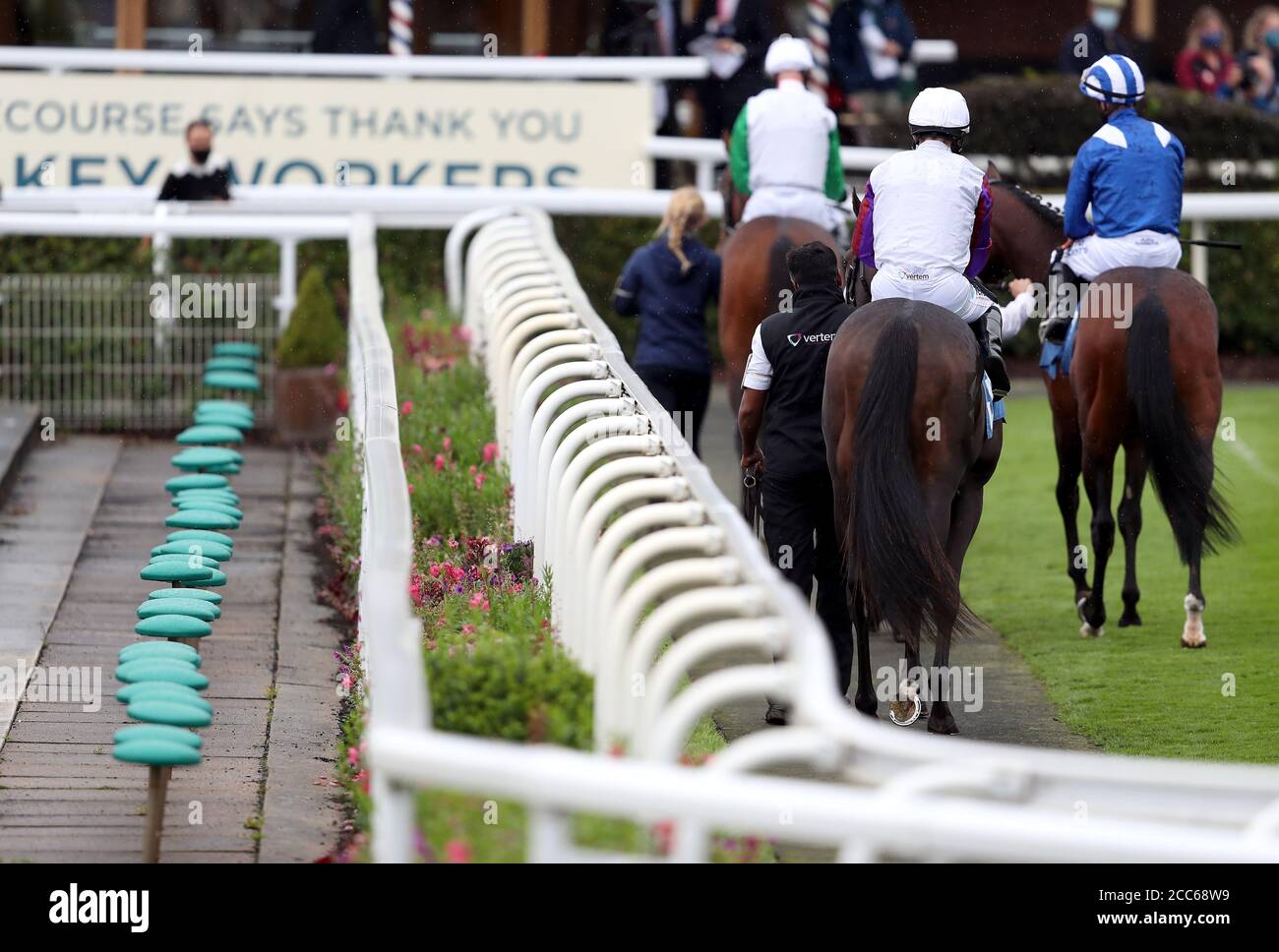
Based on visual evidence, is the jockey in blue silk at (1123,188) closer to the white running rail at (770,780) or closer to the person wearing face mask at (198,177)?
the white running rail at (770,780)

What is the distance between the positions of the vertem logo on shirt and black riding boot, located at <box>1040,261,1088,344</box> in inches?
68.6

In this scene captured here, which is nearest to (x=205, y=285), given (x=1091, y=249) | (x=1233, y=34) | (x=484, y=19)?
(x=1091, y=249)

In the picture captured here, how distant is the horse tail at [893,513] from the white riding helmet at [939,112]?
0.89 meters

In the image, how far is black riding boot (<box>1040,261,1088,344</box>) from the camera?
856 cm

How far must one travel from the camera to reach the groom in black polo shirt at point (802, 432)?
7.10 metres

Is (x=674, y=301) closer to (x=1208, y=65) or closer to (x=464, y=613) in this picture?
(x=464, y=613)

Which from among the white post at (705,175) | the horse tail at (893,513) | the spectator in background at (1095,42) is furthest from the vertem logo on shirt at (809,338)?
the white post at (705,175)

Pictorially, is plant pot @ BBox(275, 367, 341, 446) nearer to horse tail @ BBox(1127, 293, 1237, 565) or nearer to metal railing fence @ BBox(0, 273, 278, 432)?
metal railing fence @ BBox(0, 273, 278, 432)

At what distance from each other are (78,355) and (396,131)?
362 centimetres

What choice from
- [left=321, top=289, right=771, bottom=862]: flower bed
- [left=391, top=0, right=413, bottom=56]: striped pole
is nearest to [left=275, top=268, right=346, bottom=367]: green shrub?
[left=321, top=289, right=771, bottom=862]: flower bed

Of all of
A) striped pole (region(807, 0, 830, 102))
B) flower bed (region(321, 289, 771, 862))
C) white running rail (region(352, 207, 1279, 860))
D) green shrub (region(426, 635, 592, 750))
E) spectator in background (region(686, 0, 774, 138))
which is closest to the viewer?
white running rail (region(352, 207, 1279, 860))

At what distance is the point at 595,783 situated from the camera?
3.38 meters
